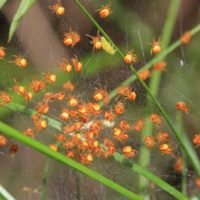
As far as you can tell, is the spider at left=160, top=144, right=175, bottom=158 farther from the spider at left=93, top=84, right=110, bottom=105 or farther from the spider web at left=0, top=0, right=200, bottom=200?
the spider at left=93, top=84, right=110, bottom=105

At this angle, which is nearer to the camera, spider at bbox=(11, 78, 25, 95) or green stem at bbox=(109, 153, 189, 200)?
green stem at bbox=(109, 153, 189, 200)

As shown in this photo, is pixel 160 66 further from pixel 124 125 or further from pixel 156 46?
pixel 124 125

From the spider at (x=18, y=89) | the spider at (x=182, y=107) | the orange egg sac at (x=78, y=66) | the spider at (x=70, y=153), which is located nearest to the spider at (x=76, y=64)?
the orange egg sac at (x=78, y=66)

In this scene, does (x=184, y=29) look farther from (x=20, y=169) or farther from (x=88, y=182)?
(x=20, y=169)

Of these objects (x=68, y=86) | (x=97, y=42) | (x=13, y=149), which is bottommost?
(x=13, y=149)

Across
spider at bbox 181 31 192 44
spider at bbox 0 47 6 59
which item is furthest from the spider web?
→ spider at bbox 181 31 192 44

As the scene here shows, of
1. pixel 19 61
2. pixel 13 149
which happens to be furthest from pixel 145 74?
pixel 13 149

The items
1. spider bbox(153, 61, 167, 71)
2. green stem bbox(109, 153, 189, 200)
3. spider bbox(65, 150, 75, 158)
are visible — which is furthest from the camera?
spider bbox(153, 61, 167, 71)
